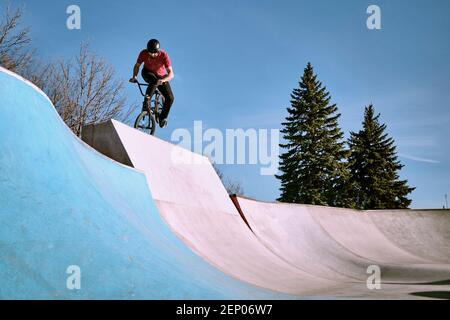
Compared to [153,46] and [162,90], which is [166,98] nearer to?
[162,90]

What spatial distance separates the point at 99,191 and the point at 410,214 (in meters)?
13.6

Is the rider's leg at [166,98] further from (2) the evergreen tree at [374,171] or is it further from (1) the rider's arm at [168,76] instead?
(2) the evergreen tree at [374,171]

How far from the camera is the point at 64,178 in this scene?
365cm

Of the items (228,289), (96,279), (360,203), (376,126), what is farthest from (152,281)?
(376,126)

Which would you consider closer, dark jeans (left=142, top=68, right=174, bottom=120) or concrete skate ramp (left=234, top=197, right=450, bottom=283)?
dark jeans (left=142, top=68, right=174, bottom=120)

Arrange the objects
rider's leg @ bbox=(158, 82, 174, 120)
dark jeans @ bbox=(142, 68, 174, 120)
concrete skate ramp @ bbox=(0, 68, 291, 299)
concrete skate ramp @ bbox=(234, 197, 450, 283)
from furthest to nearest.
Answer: concrete skate ramp @ bbox=(234, 197, 450, 283) → rider's leg @ bbox=(158, 82, 174, 120) → dark jeans @ bbox=(142, 68, 174, 120) → concrete skate ramp @ bbox=(0, 68, 291, 299)

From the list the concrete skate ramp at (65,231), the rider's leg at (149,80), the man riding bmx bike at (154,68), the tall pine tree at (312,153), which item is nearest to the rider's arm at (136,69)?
the man riding bmx bike at (154,68)

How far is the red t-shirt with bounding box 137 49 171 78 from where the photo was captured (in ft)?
25.6

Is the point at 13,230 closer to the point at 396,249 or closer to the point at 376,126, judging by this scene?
the point at 396,249

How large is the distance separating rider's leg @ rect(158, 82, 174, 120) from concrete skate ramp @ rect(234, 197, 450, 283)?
2792 millimetres

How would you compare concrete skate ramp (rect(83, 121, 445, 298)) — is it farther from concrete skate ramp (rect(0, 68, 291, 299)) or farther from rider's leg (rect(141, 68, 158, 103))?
concrete skate ramp (rect(0, 68, 291, 299))

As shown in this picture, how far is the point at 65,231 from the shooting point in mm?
3139

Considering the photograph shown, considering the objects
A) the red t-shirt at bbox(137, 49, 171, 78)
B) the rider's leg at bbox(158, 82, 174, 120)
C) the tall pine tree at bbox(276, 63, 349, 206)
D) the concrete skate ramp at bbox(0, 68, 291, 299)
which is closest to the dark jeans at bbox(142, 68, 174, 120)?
the rider's leg at bbox(158, 82, 174, 120)

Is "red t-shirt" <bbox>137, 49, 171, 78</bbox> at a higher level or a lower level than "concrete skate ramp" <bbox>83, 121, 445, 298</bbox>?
higher
